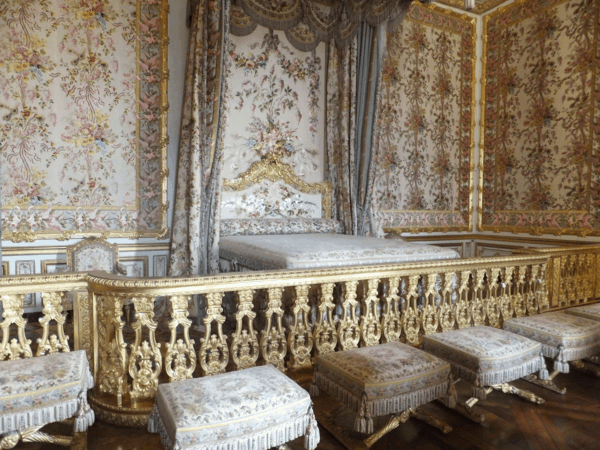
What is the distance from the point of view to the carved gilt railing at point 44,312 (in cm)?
201

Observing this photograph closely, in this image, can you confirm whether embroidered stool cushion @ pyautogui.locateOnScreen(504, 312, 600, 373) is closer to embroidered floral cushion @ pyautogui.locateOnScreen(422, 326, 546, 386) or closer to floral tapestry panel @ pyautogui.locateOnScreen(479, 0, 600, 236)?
embroidered floral cushion @ pyautogui.locateOnScreen(422, 326, 546, 386)

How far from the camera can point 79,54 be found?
4.06m

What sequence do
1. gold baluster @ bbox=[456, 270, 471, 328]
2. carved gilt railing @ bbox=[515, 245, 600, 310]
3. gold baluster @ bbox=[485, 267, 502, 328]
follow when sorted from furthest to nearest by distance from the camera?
1. carved gilt railing @ bbox=[515, 245, 600, 310]
2. gold baluster @ bbox=[485, 267, 502, 328]
3. gold baluster @ bbox=[456, 270, 471, 328]

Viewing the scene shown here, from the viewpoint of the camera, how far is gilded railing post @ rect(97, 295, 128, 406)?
2.04 m

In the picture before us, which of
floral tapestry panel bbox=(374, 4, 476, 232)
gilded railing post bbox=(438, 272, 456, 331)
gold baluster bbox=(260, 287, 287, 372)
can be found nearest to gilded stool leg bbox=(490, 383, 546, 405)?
gilded railing post bbox=(438, 272, 456, 331)

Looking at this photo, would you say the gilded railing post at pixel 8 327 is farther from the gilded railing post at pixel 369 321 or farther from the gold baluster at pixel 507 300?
the gold baluster at pixel 507 300

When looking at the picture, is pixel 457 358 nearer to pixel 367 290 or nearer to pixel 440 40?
pixel 367 290

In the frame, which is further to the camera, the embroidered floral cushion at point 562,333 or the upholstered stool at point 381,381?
the embroidered floral cushion at point 562,333

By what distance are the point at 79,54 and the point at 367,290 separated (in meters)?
3.50

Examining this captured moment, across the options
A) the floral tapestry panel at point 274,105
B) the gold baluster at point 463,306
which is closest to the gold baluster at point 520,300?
the gold baluster at point 463,306

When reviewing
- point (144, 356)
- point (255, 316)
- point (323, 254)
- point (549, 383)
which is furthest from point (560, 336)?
point (144, 356)

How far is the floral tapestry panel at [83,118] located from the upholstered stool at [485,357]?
3.14 metres

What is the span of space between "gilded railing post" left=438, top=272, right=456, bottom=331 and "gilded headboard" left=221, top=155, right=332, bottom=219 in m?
2.41

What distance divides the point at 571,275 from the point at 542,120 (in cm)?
222
